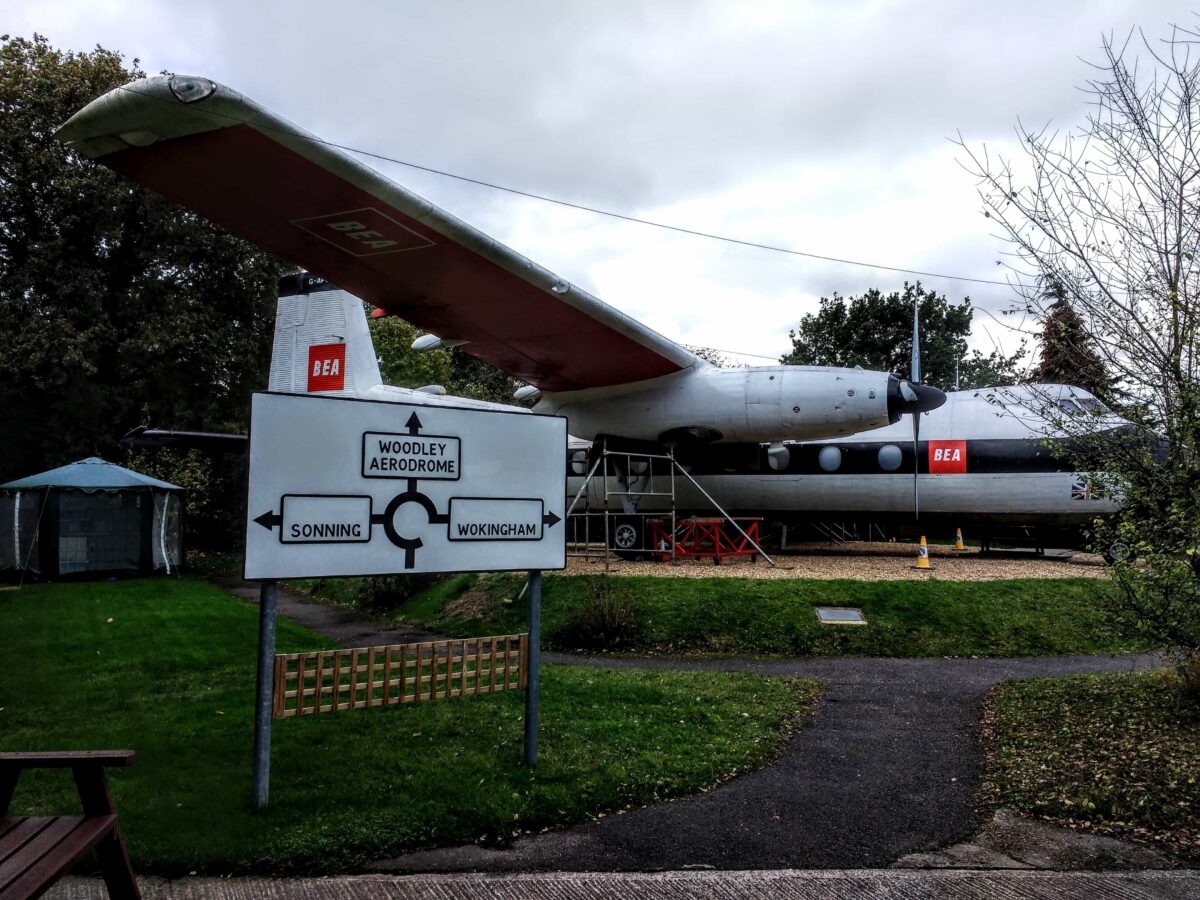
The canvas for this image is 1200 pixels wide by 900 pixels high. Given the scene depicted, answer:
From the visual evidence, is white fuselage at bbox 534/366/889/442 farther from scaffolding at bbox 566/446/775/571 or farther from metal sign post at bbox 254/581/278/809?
metal sign post at bbox 254/581/278/809

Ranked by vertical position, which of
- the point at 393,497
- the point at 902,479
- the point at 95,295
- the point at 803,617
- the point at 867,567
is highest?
the point at 95,295

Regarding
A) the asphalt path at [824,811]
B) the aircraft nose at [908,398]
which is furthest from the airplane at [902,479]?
the asphalt path at [824,811]

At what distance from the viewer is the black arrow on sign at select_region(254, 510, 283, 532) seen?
488 centimetres

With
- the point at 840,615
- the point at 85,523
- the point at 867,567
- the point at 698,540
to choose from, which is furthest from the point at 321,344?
the point at 867,567

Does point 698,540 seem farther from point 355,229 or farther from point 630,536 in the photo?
point 355,229

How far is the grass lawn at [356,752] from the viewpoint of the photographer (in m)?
4.50

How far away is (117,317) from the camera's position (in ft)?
84.7

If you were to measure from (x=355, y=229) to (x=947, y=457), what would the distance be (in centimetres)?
1228

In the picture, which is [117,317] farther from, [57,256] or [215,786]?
[215,786]

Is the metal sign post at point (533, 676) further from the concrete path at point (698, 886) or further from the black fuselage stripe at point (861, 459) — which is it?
the black fuselage stripe at point (861, 459)

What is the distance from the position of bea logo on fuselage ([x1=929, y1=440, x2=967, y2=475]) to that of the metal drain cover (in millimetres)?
5728

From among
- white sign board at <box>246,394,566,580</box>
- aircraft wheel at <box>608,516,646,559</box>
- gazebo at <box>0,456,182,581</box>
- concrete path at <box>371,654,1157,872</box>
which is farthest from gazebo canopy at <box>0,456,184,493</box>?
concrete path at <box>371,654,1157,872</box>

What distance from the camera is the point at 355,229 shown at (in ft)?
33.3

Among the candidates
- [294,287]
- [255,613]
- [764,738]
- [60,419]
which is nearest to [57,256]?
[60,419]
